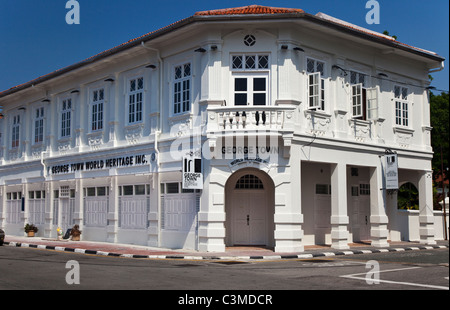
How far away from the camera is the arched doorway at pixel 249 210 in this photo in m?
20.3

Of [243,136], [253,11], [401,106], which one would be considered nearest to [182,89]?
[243,136]

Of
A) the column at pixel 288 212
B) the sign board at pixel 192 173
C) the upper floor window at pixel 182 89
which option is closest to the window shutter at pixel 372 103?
the column at pixel 288 212

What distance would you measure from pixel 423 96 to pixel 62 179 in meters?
17.9

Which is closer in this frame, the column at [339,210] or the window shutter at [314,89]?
the window shutter at [314,89]

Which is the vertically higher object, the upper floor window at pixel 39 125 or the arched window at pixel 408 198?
the upper floor window at pixel 39 125

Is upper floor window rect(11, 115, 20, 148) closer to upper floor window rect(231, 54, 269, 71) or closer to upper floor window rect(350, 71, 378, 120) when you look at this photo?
upper floor window rect(231, 54, 269, 71)

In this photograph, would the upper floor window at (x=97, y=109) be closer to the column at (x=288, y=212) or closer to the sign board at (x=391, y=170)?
the column at (x=288, y=212)

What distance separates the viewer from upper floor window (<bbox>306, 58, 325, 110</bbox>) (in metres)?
19.8

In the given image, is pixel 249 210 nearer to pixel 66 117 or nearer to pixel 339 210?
pixel 339 210

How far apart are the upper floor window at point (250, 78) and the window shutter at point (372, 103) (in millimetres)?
5203

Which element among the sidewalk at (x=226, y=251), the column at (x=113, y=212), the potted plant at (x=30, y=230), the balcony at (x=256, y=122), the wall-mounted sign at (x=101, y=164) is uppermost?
the balcony at (x=256, y=122)

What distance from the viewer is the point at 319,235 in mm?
21828

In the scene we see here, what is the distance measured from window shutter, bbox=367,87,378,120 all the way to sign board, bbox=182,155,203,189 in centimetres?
782
